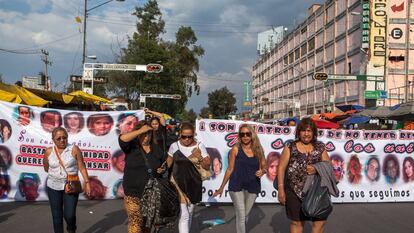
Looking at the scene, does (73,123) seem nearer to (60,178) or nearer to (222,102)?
(60,178)

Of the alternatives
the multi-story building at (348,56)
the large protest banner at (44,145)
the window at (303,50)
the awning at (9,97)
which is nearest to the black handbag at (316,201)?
the large protest banner at (44,145)

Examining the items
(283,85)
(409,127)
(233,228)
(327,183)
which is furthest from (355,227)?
(283,85)

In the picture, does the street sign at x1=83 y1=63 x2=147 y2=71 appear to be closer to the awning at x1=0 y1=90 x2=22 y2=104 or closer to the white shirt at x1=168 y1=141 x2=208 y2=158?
the awning at x1=0 y1=90 x2=22 y2=104

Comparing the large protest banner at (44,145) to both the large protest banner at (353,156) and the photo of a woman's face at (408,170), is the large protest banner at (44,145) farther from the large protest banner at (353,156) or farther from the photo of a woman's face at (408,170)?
the photo of a woman's face at (408,170)

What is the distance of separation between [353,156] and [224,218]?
3.71 m

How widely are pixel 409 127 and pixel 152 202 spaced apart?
15087 millimetres

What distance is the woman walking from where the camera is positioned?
15.9 ft

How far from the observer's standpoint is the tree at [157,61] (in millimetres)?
49031

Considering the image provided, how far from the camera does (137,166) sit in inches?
198

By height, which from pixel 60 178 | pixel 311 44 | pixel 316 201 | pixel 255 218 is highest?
pixel 311 44

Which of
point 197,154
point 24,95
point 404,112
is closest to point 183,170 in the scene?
point 197,154

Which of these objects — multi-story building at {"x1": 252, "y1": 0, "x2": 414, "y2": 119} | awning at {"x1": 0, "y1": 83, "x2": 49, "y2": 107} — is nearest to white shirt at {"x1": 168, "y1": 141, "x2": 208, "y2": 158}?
awning at {"x1": 0, "y1": 83, "x2": 49, "y2": 107}

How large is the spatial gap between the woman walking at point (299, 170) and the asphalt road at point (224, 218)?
2236 millimetres

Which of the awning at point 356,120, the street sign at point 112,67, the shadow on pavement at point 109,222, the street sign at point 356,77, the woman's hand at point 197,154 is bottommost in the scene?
the shadow on pavement at point 109,222
